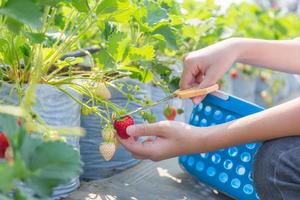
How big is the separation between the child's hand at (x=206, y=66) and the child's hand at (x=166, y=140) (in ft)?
0.57

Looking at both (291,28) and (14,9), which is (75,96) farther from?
(291,28)

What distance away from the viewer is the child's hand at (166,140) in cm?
98

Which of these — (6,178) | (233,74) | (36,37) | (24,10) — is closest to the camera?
(6,178)

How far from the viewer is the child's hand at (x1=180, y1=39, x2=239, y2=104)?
1143 millimetres

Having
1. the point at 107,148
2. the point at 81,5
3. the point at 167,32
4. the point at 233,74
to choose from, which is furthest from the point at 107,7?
the point at 233,74

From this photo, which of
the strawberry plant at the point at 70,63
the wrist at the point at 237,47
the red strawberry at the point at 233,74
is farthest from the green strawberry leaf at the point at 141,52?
the red strawberry at the point at 233,74

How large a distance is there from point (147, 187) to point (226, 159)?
0.20 metres

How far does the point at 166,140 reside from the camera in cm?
100

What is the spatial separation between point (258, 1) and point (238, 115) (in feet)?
8.87

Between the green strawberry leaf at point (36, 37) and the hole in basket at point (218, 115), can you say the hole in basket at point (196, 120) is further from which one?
the green strawberry leaf at point (36, 37)

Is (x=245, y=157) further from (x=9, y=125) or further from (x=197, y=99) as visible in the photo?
(x=9, y=125)

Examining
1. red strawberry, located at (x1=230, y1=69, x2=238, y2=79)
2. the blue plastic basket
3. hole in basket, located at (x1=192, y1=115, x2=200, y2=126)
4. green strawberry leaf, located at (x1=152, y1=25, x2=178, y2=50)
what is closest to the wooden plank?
the blue plastic basket

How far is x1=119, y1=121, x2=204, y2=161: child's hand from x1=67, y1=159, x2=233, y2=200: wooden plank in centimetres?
21

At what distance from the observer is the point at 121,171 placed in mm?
1360
